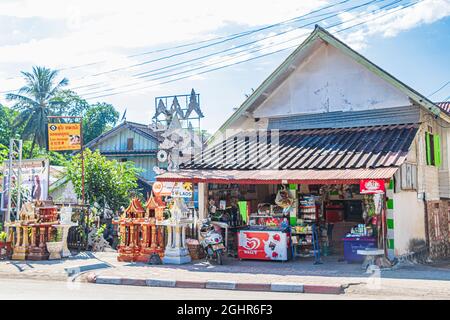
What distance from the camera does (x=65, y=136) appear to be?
2080 cm

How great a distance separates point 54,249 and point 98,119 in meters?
43.8

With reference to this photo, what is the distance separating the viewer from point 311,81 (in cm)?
1816

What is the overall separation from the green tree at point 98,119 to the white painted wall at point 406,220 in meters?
44.0

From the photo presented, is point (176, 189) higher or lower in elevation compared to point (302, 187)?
lower

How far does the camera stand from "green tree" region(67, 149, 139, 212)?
23.9 metres

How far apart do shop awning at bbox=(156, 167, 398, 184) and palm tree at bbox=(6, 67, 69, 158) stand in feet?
107

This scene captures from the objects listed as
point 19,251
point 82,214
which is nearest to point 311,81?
point 82,214

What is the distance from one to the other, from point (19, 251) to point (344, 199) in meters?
11.2

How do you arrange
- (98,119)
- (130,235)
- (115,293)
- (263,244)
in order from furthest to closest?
(98,119) → (130,235) → (263,244) → (115,293)

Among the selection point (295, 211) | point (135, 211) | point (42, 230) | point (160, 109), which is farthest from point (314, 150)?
point (42, 230)

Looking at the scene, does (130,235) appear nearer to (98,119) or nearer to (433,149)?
(433,149)

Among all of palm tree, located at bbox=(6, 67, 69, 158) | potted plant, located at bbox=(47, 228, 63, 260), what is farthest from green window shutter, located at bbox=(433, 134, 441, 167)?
palm tree, located at bbox=(6, 67, 69, 158)

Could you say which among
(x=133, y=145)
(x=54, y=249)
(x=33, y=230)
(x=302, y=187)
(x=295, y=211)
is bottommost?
(x=54, y=249)

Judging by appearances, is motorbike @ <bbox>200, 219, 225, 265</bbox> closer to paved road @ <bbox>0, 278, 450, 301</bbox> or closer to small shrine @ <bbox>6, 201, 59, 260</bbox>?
paved road @ <bbox>0, 278, 450, 301</bbox>
